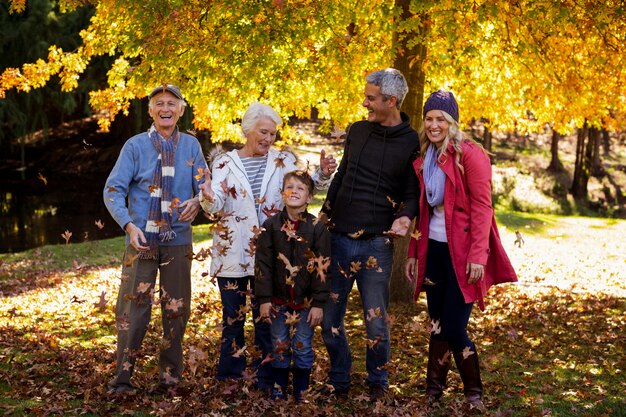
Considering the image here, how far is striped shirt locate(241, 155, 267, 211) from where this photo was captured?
5051 mm

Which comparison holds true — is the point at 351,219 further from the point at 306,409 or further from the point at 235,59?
the point at 235,59

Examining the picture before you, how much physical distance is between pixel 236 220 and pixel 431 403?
190cm

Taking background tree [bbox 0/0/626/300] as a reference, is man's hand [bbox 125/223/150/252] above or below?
below

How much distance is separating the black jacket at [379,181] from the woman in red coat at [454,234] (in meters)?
0.13

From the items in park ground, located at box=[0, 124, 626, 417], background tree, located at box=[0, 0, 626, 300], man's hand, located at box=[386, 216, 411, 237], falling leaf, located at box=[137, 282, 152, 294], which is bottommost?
park ground, located at box=[0, 124, 626, 417]

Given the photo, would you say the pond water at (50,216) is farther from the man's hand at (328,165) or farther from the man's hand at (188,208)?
the man's hand at (328,165)

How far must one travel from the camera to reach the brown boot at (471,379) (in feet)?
16.0

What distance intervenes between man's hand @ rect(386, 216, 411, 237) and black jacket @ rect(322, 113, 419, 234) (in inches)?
2.8

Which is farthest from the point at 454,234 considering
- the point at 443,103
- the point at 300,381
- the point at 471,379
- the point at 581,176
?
the point at 581,176

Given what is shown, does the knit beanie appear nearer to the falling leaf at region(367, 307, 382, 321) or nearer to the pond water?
the falling leaf at region(367, 307, 382, 321)

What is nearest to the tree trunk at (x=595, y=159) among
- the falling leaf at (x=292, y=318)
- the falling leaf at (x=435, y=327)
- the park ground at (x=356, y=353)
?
the park ground at (x=356, y=353)

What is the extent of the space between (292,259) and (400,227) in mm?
760

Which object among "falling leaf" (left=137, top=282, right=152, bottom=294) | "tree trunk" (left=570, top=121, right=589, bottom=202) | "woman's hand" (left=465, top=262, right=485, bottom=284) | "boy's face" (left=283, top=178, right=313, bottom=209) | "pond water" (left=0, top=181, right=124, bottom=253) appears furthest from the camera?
"tree trunk" (left=570, top=121, right=589, bottom=202)

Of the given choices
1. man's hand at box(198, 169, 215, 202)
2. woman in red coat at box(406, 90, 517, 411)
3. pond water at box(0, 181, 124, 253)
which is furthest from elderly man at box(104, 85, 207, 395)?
pond water at box(0, 181, 124, 253)
